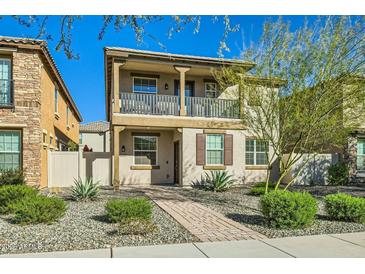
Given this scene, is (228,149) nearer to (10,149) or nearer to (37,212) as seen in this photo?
(10,149)

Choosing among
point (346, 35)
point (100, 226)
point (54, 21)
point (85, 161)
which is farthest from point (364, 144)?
point (54, 21)

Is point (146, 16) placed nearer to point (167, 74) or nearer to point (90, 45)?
point (90, 45)

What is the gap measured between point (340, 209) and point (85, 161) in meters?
12.2

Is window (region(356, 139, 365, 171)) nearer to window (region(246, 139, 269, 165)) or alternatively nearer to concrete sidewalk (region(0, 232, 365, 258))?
window (region(246, 139, 269, 165))

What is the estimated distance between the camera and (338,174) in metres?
17.0

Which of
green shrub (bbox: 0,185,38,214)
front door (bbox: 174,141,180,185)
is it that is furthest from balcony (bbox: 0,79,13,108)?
front door (bbox: 174,141,180,185)

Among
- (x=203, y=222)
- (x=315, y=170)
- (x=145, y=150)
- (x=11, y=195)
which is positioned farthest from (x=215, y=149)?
(x=11, y=195)

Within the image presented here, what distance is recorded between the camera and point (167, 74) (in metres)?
16.6

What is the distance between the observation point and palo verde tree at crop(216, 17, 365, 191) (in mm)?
8531

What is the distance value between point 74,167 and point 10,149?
3328mm

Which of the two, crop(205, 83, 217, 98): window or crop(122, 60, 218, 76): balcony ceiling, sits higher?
crop(122, 60, 218, 76): balcony ceiling

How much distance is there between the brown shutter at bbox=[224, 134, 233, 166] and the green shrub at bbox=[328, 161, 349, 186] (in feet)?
20.2

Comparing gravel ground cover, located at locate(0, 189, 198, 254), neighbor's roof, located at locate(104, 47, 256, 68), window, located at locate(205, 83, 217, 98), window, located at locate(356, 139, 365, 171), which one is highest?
neighbor's roof, located at locate(104, 47, 256, 68)

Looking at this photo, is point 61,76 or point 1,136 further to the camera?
point 61,76
